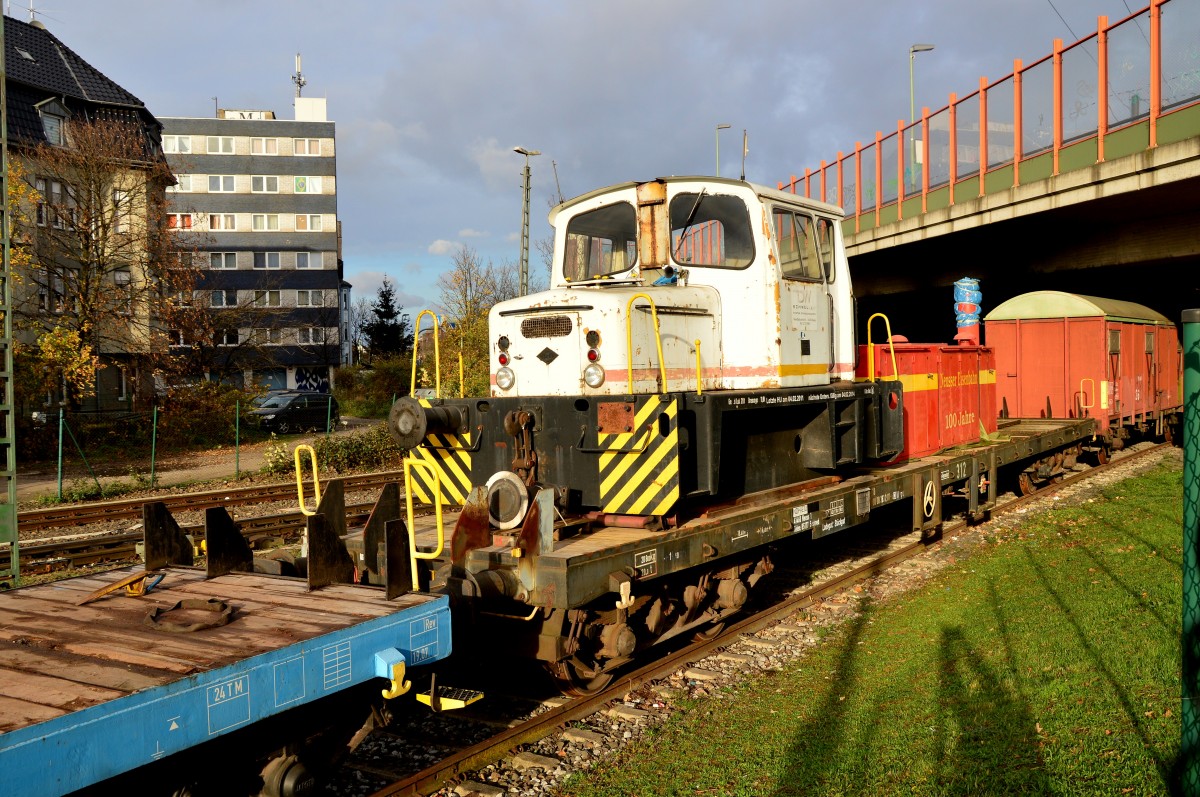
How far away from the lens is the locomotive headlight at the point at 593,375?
20.4 feet

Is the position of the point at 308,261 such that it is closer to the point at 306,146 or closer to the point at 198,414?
the point at 306,146

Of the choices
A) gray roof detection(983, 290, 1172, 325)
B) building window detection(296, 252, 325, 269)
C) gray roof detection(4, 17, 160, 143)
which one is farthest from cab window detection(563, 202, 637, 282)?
building window detection(296, 252, 325, 269)

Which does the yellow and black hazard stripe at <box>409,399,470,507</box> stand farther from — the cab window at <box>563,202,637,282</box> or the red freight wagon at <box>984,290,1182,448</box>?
the red freight wagon at <box>984,290,1182,448</box>

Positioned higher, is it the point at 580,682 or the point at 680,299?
the point at 680,299

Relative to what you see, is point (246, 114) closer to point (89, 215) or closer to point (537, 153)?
point (89, 215)

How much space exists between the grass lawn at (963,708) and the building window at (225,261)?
6095 centimetres

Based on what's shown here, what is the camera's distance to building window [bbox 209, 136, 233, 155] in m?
61.1

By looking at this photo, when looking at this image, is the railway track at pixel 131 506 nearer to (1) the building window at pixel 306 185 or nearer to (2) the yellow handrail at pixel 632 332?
(2) the yellow handrail at pixel 632 332

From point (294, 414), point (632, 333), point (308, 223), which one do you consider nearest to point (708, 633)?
point (632, 333)

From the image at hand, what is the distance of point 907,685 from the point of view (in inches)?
237

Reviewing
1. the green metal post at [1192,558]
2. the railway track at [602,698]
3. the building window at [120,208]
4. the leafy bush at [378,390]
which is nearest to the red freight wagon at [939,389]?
the railway track at [602,698]

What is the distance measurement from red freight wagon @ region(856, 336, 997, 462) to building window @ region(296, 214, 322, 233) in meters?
56.0

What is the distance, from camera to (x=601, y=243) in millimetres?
7754

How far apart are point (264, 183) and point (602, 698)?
2477 inches
